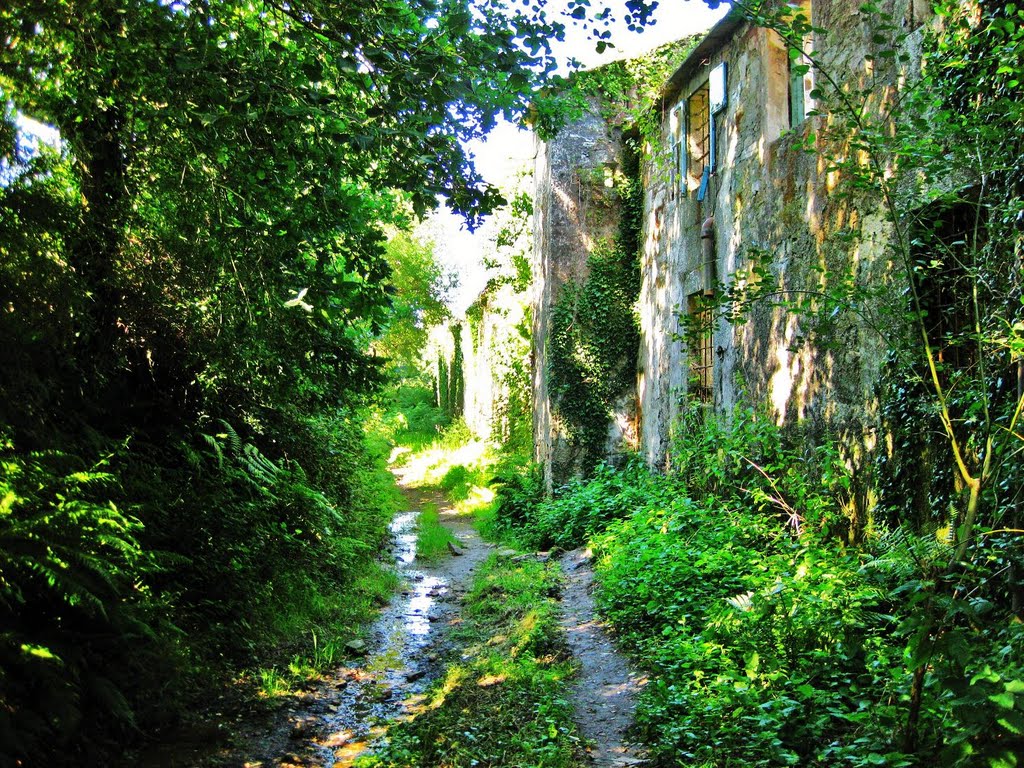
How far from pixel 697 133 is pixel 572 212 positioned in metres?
2.86

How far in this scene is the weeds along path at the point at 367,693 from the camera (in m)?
4.92

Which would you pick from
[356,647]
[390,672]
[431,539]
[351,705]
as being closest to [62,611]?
[351,705]

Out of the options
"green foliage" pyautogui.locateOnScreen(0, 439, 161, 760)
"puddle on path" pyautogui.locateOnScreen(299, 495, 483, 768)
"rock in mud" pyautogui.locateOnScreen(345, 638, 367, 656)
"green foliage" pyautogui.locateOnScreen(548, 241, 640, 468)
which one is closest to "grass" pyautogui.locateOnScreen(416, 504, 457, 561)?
"puddle on path" pyautogui.locateOnScreen(299, 495, 483, 768)

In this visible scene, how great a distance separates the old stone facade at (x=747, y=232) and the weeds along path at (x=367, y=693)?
3749mm

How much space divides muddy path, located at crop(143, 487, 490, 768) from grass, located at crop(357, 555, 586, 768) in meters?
0.26

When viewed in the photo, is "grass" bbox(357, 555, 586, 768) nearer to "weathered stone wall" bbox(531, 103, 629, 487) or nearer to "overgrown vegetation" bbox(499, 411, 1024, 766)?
"overgrown vegetation" bbox(499, 411, 1024, 766)

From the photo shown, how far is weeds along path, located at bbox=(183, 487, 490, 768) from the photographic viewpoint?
4.92 meters

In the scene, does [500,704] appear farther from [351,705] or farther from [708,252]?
[708,252]

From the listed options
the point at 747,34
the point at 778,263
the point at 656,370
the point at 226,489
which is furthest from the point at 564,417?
the point at 226,489

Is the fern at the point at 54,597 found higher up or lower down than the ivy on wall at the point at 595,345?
lower down

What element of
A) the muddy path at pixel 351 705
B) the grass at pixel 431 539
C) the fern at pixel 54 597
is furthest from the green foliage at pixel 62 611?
the grass at pixel 431 539

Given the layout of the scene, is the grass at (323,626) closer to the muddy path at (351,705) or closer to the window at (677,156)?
the muddy path at (351,705)

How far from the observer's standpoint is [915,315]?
4.02m

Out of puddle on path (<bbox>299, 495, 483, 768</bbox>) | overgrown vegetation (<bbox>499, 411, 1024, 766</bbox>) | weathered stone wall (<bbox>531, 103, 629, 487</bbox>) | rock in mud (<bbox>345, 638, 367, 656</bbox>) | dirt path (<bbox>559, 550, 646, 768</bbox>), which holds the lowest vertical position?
puddle on path (<bbox>299, 495, 483, 768</bbox>)
